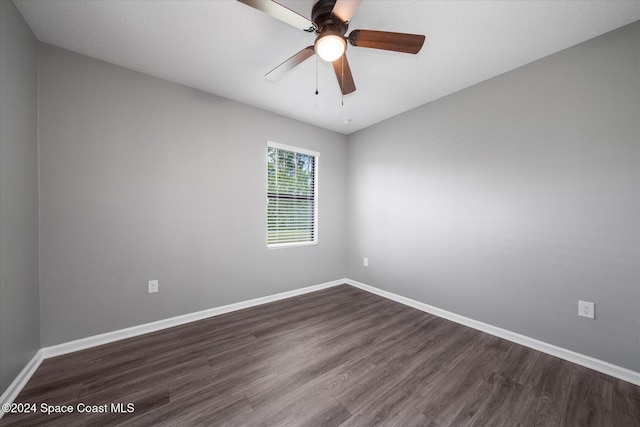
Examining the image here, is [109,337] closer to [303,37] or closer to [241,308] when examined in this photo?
[241,308]

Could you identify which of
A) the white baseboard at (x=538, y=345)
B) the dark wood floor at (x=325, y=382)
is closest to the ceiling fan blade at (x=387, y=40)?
the dark wood floor at (x=325, y=382)

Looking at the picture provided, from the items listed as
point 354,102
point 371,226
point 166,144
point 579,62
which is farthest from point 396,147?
point 166,144

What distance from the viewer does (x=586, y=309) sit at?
1871mm

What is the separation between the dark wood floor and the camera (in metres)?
1.38

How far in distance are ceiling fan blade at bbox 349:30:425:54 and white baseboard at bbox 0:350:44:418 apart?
3.10 m

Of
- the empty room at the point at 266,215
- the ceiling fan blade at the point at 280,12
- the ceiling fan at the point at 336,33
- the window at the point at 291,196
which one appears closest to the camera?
the ceiling fan blade at the point at 280,12

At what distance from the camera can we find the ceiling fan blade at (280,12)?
1.25m

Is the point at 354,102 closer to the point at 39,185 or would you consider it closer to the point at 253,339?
the point at 253,339

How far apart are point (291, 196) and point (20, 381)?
111 inches

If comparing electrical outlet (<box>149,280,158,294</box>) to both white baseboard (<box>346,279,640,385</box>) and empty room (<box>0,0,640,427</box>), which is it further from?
white baseboard (<box>346,279,640,385</box>)

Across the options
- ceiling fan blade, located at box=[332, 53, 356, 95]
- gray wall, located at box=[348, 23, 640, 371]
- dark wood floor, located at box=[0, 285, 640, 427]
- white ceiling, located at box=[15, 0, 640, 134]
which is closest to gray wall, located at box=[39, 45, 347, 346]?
white ceiling, located at box=[15, 0, 640, 134]

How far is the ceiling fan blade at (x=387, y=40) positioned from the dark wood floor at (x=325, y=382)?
2.31 m

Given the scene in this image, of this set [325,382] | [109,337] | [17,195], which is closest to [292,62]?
[17,195]

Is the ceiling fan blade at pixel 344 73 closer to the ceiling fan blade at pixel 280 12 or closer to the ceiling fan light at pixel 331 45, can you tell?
the ceiling fan light at pixel 331 45
